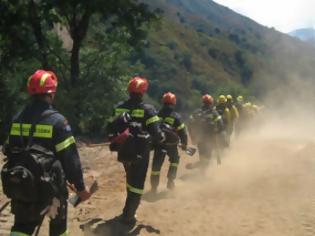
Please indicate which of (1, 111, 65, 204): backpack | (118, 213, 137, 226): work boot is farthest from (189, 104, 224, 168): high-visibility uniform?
(1, 111, 65, 204): backpack

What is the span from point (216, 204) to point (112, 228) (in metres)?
2.80

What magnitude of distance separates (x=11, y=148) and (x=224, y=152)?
14.7m

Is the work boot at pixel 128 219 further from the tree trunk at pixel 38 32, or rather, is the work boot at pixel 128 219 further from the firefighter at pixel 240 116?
the tree trunk at pixel 38 32

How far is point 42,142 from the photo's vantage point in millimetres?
6266

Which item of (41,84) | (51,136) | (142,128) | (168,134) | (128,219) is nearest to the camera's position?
(51,136)

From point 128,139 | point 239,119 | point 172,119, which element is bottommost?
point 239,119

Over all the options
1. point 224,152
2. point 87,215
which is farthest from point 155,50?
point 87,215

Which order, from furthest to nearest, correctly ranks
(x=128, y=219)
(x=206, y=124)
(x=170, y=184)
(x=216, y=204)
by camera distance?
(x=206, y=124), (x=170, y=184), (x=216, y=204), (x=128, y=219)

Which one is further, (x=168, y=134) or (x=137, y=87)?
(x=168, y=134)

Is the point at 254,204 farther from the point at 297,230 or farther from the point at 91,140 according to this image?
the point at 91,140

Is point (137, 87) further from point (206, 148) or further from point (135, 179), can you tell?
point (206, 148)

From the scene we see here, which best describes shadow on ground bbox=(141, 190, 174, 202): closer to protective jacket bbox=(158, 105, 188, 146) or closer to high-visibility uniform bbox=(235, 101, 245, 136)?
protective jacket bbox=(158, 105, 188, 146)

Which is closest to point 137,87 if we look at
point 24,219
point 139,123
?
point 139,123

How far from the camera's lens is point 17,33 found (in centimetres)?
2659
